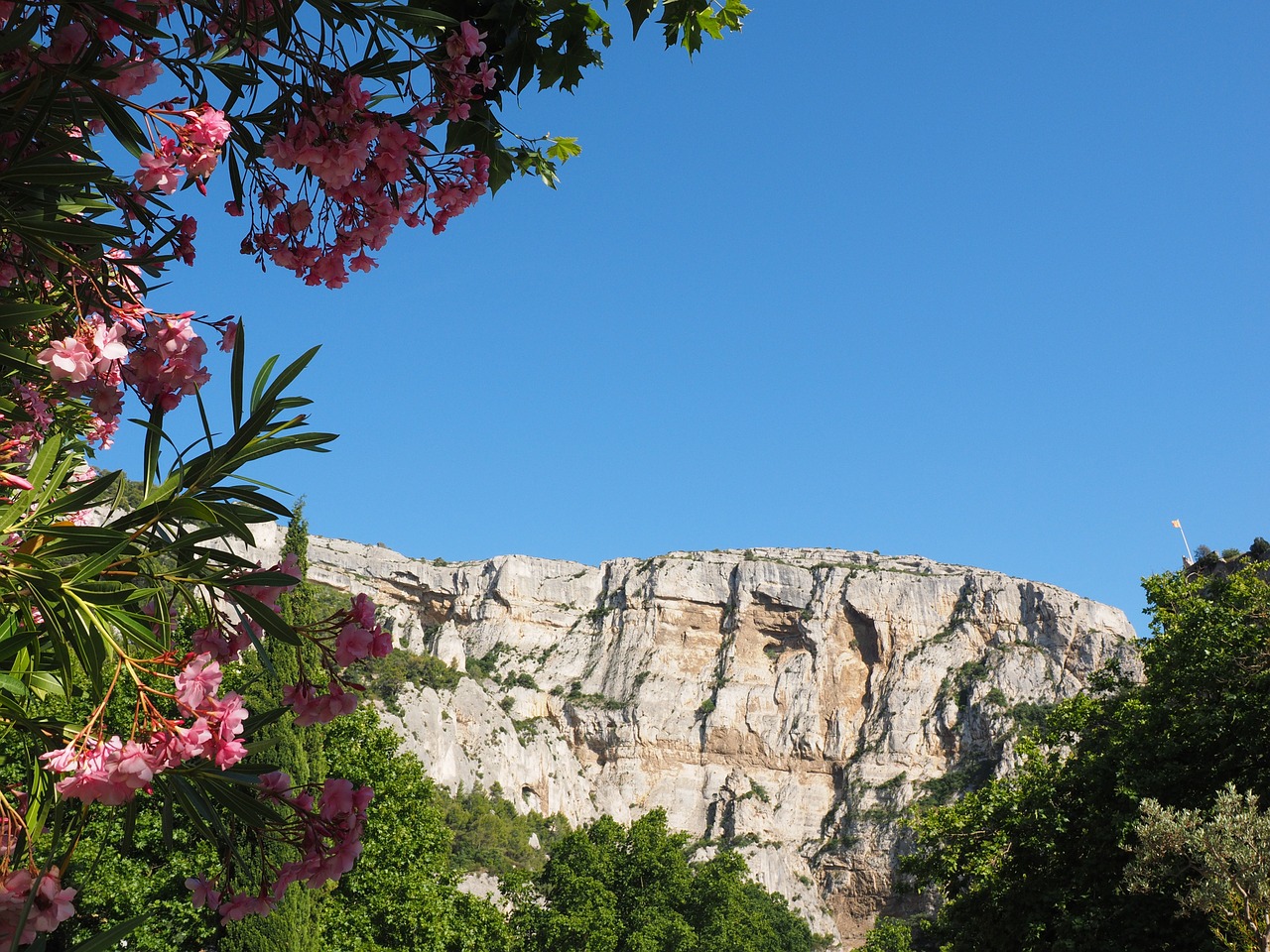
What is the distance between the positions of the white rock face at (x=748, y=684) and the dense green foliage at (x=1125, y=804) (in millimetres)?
52710

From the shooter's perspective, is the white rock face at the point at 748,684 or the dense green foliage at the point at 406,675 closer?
the dense green foliage at the point at 406,675

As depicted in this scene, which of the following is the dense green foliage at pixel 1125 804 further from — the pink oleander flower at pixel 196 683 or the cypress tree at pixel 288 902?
the pink oleander flower at pixel 196 683

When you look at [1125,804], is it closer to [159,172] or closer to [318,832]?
[318,832]

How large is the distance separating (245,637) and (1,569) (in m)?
0.71

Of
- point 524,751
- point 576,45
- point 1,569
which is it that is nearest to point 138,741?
point 1,569

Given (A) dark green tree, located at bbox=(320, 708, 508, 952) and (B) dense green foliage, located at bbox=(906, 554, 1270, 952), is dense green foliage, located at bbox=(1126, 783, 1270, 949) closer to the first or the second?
(B) dense green foliage, located at bbox=(906, 554, 1270, 952)

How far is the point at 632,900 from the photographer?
93.5 ft

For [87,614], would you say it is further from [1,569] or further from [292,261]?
[292,261]

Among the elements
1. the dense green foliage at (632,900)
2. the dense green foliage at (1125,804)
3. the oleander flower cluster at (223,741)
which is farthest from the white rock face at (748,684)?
the oleander flower cluster at (223,741)

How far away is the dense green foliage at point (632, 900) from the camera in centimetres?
2506

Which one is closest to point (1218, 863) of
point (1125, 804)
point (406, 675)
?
point (1125, 804)

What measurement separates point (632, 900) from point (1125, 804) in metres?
18.2

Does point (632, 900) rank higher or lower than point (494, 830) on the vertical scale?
higher

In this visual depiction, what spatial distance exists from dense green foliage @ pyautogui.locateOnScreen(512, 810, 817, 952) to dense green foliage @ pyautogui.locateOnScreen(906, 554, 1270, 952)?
37.8 ft
